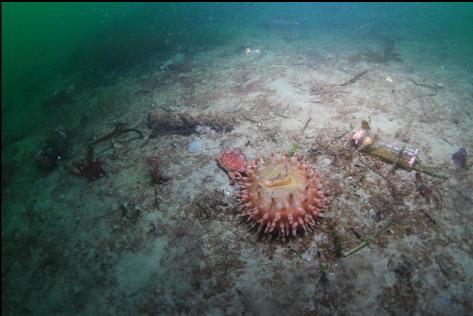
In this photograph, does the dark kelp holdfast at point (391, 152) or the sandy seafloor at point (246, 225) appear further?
the dark kelp holdfast at point (391, 152)

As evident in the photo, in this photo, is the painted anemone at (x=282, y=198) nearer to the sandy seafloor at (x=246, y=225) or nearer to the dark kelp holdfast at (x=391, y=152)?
the sandy seafloor at (x=246, y=225)

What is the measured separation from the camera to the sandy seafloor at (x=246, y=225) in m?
3.07

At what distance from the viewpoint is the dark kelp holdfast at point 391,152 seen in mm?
4047

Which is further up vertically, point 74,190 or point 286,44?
point 286,44

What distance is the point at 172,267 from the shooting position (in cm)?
353

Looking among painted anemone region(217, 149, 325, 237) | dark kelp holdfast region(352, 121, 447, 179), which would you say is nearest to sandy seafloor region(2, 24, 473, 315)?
dark kelp holdfast region(352, 121, 447, 179)

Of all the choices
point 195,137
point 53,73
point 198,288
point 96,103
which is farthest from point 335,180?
point 53,73

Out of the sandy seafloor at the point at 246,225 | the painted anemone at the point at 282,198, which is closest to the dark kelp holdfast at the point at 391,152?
the sandy seafloor at the point at 246,225

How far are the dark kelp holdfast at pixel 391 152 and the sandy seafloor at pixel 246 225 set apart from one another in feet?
0.52

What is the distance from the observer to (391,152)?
4.16m

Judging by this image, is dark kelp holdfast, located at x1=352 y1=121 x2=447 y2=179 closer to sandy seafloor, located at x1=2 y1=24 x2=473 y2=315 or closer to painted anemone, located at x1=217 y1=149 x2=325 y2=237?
sandy seafloor, located at x1=2 y1=24 x2=473 y2=315

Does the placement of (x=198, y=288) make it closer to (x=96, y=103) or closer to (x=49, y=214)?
(x=49, y=214)

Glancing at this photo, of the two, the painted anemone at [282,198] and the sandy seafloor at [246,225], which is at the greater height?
the painted anemone at [282,198]

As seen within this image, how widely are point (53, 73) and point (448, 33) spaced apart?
20238 millimetres
